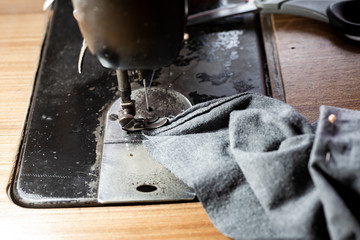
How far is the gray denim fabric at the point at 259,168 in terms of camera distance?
846 millimetres

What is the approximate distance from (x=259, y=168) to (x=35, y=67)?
2.25ft

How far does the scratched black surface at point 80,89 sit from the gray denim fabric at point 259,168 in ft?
0.48

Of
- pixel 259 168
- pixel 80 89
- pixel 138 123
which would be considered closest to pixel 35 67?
pixel 80 89

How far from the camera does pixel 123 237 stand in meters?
0.93

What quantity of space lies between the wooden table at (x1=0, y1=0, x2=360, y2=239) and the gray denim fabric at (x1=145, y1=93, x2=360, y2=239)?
0.06 meters

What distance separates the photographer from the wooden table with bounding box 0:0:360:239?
94 cm

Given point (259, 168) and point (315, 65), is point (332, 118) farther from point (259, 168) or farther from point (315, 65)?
point (315, 65)

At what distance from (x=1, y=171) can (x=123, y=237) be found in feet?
1.04

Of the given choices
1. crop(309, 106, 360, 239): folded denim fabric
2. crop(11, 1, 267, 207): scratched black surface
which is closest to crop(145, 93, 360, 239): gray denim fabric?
crop(309, 106, 360, 239): folded denim fabric

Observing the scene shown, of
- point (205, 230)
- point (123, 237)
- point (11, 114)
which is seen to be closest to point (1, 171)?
point (11, 114)

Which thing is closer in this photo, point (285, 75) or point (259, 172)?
point (259, 172)

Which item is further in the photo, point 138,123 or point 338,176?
point 138,123

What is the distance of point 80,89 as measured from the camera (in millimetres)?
1251

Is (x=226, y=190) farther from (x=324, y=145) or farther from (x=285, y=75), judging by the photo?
(x=285, y=75)
